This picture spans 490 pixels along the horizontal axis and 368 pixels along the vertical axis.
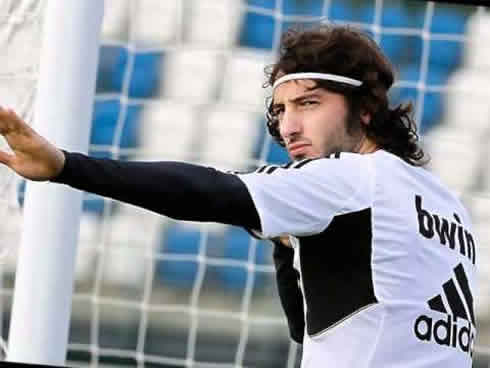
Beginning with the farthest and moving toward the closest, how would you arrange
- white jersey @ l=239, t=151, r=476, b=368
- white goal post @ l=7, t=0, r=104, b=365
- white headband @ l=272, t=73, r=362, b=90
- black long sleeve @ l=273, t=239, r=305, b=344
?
white goal post @ l=7, t=0, r=104, b=365 < black long sleeve @ l=273, t=239, r=305, b=344 < white headband @ l=272, t=73, r=362, b=90 < white jersey @ l=239, t=151, r=476, b=368

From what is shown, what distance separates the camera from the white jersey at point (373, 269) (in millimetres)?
1454

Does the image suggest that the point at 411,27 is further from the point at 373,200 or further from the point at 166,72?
the point at 373,200

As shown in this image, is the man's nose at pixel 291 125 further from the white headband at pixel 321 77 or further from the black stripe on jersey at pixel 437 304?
the black stripe on jersey at pixel 437 304

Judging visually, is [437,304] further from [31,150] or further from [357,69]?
[31,150]

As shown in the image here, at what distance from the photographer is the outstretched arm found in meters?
1.30

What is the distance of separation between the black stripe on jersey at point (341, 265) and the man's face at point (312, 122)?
0.61ft

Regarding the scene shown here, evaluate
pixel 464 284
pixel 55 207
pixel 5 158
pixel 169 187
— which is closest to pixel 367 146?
pixel 464 284

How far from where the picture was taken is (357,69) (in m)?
1.74

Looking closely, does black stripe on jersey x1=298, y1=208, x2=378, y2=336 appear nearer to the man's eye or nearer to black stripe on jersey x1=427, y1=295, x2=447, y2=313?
black stripe on jersey x1=427, y1=295, x2=447, y2=313

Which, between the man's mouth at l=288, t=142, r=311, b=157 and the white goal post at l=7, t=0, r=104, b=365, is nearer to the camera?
the man's mouth at l=288, t=142, r=311, b=157

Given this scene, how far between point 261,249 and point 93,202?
68 centimetres

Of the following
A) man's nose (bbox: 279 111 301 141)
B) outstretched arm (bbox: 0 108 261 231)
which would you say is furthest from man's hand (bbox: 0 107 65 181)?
man's nose (bbox: 279 111 301 141)

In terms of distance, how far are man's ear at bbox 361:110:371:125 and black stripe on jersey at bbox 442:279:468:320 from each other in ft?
0.92

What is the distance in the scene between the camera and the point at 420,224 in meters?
1.52
